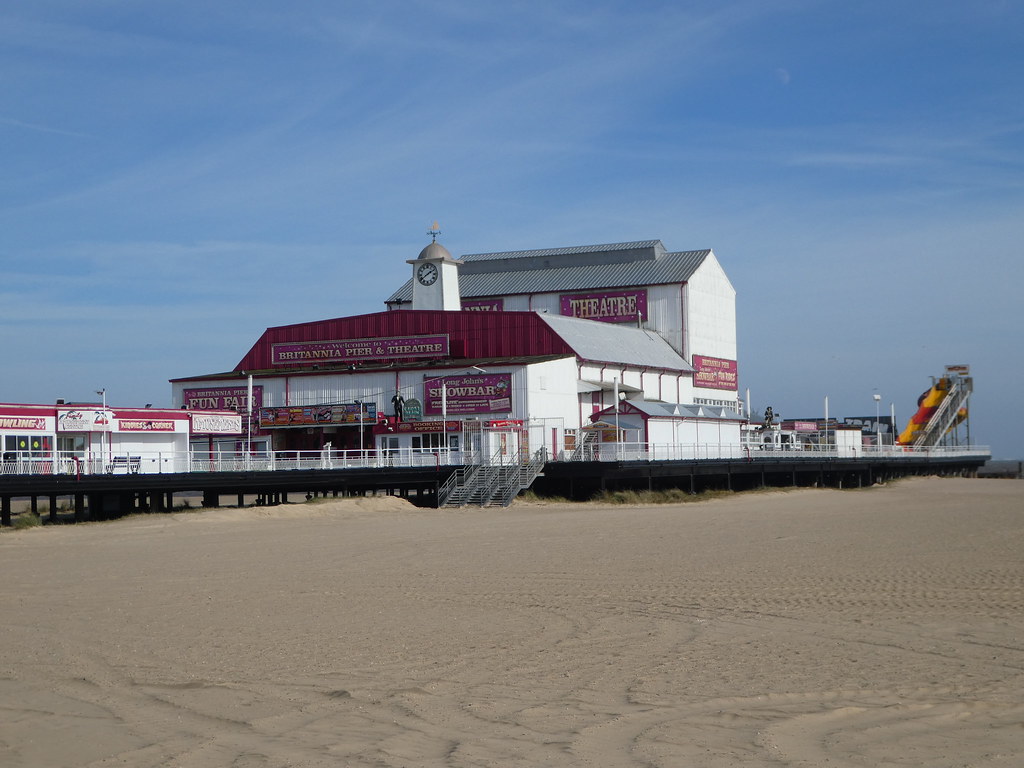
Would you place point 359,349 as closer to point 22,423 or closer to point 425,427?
point 425,427

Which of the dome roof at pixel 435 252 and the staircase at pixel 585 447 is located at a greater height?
the dome roof at pixel 435 252

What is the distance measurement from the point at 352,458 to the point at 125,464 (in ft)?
32.7

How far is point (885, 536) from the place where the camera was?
2655cm

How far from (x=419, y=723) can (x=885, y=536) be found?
1935cm

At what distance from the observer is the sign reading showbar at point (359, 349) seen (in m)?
58.0

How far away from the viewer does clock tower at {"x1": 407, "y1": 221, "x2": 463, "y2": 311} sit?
63031 mm

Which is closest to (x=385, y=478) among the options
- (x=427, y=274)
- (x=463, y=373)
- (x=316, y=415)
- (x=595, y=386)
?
(x=463, y=373)

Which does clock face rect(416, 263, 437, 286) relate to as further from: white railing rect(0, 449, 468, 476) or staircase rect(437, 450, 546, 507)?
staircase rect(437, 450, 546, 507)

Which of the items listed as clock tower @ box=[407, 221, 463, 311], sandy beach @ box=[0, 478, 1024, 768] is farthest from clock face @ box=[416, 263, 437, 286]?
sandy beach @ box=[0, 478, 1024, 768]

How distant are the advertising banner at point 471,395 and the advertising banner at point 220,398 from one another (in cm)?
938

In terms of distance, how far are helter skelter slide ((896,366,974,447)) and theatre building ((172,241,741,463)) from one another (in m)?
24.5

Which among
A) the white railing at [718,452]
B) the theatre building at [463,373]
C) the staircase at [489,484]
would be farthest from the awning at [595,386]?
the staircase at [489,484]

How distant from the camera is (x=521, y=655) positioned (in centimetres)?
1248

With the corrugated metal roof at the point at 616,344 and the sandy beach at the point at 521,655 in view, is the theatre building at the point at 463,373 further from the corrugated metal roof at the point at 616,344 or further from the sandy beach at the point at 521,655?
the sandy beach at the point at 521,655
